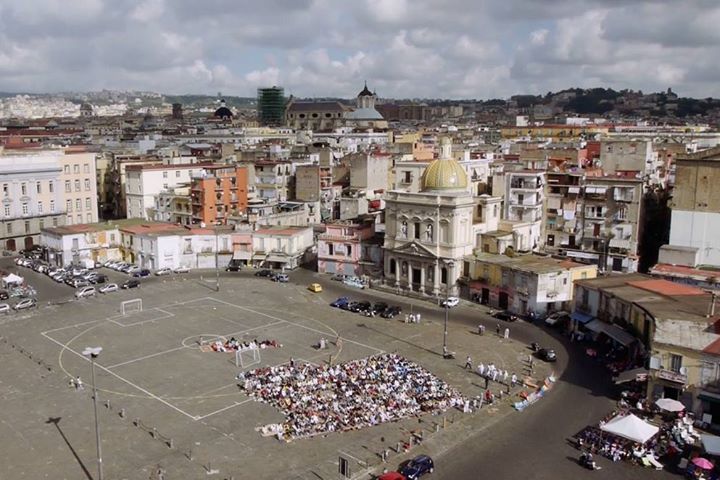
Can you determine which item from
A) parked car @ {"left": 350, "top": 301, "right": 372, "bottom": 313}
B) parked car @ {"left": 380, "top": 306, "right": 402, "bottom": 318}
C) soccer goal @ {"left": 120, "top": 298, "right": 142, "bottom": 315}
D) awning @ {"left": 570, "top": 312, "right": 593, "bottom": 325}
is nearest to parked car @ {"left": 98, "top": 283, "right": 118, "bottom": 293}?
soccer goal @ {"left": 120, "top": 298, "right": 142, "bottom": 315}

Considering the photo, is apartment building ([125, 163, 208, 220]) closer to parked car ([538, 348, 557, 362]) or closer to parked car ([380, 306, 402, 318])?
parked car ([380, 306, 402, 318])

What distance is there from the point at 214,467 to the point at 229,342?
21265 mm

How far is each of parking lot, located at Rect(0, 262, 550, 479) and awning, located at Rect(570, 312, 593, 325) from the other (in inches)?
211

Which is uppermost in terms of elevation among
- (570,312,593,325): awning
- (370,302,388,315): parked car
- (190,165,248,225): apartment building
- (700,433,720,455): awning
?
(190,165,248,225): apartment building

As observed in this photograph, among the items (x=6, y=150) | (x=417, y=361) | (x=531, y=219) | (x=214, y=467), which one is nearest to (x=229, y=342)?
(x=417, y=361)

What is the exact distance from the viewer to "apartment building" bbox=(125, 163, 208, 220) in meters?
108

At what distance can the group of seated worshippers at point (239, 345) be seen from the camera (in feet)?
184

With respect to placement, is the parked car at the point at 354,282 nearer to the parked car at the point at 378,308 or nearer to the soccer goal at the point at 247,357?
the parked car at the point at 378,308

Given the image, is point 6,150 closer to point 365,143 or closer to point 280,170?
point 280,170

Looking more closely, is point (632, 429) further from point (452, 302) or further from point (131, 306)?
point (131, 306)

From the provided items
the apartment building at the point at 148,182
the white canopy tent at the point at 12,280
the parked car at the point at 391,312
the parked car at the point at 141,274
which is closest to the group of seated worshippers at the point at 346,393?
the parked car at the point at 391,312

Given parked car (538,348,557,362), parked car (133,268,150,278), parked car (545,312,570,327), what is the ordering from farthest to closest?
parked car (133,268,150,278) → parked car (545,312,570,327) → parked car (538,348,557,362)

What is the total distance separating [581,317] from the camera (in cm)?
5925

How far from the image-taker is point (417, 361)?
53.6 m
